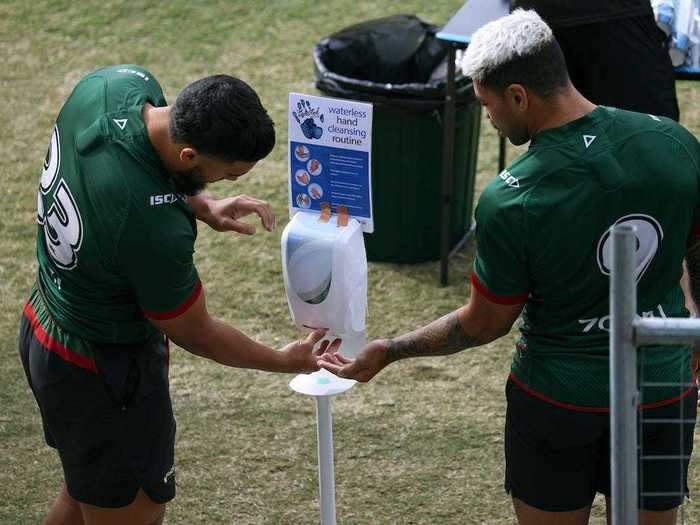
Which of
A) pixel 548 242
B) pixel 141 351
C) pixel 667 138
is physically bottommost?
pixel 141 351

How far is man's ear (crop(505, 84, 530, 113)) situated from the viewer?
2828 millimetres

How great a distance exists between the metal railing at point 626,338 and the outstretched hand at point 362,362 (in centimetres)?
120

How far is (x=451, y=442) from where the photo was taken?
4.63m

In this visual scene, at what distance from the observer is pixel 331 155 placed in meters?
3.26

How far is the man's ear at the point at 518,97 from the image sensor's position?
2.83m

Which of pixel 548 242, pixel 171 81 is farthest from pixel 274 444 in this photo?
pixel 171 81

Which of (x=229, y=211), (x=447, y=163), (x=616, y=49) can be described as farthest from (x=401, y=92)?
(x=229, y=211)

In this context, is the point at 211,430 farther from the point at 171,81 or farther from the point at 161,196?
the point at 171,81

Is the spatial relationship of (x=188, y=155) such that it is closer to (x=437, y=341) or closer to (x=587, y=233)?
(x=437, y=341)

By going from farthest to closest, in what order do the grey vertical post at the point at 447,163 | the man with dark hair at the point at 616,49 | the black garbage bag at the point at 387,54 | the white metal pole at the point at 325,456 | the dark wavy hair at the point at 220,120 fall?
the black garbage bag at the point at 387,54
the grey vertical post at the point at 447,163
the man with dark hair at the point at 616,49
the white metal pole at the point at 325,456
the dark wavy hair at the point at 220,120

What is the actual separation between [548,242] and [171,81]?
525 cm

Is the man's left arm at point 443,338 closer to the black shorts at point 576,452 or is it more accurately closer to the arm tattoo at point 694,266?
the black shorts at point 576,452

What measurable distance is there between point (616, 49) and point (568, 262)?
8.11ft

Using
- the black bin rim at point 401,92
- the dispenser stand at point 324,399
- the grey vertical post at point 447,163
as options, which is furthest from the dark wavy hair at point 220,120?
the black bin rim at point 401,92
